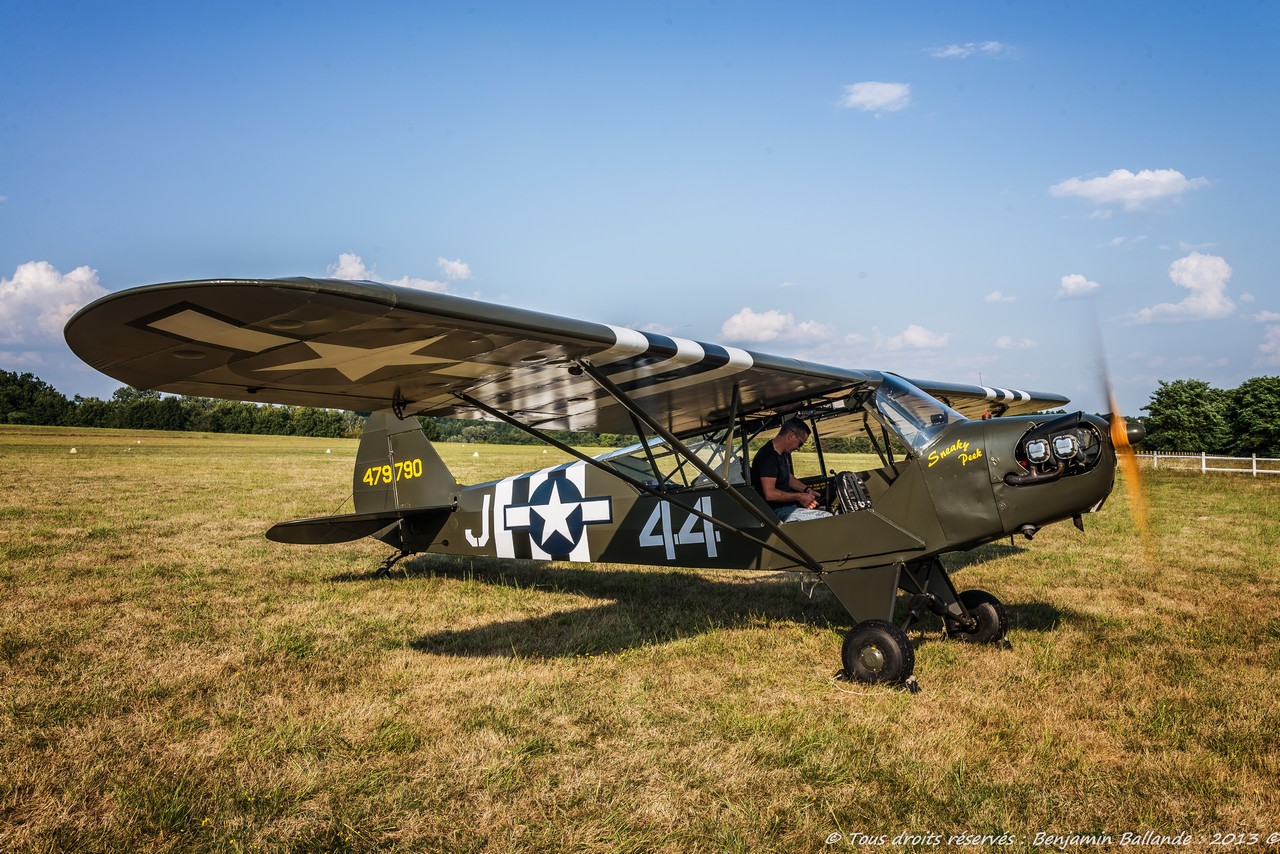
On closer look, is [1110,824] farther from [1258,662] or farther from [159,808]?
[159,808]

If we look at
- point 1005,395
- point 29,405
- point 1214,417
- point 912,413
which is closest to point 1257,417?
point 1214,417

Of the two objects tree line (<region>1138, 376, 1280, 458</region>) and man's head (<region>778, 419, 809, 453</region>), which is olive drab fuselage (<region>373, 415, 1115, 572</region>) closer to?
man's head (<region>778, 419, 809, 453</region>)

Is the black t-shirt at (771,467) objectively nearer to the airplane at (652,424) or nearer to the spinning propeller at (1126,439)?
the airplane at (652,424)

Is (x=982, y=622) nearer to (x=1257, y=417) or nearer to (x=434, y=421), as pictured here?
(x=434, y=421)

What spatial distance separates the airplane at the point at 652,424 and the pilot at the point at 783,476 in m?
0.16

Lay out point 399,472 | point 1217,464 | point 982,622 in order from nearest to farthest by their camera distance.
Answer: point 982,622, point 399,472, point 1217,464

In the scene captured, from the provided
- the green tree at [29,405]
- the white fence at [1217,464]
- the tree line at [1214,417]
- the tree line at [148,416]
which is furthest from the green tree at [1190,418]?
the green tree at [29,405]

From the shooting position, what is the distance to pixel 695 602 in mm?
7477

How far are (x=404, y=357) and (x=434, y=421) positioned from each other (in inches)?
1135

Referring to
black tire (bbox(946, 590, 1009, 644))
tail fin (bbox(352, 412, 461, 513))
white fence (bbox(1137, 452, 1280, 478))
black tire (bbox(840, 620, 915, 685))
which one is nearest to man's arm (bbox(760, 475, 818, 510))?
black tire (bbox(840, 620, 915, 685))

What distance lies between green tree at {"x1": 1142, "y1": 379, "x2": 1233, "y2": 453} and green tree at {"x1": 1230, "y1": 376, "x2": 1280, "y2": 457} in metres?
0.67

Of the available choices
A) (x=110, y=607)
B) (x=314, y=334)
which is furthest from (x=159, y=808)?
(x=110, y=607)

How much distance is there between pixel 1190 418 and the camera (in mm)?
42906

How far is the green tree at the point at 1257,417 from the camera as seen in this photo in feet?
136
